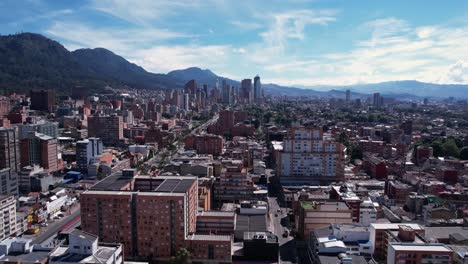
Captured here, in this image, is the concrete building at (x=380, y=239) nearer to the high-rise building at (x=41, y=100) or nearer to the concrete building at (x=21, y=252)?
the concrete building at (x=21, y=252)

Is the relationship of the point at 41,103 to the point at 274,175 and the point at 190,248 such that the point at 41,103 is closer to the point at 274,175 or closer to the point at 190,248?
the point at 274,175

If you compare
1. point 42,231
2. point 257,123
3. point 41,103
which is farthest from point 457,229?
point 41,103

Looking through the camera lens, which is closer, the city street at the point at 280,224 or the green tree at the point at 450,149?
the city street at the point at 280,224

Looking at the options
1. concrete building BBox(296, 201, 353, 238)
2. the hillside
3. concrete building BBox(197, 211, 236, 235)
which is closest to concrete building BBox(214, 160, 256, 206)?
concrete building BBox(197, 211, 236, 235)

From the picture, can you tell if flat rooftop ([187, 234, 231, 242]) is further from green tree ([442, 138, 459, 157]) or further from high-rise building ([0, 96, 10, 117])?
high-rise building ([0, 96, 10, 117])

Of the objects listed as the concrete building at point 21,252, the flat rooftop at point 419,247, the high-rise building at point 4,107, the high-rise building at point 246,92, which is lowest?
the concrete building at point 21,252

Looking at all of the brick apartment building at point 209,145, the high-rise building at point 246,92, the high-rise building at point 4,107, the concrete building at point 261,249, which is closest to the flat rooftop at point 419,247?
the concrete building at point 261,249

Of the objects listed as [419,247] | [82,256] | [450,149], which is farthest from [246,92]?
[82,256]
